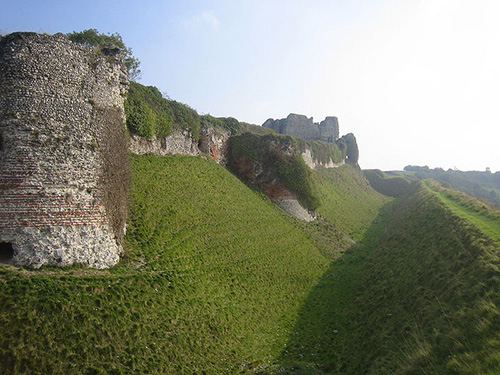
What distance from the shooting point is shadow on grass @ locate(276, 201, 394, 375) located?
11.8 m

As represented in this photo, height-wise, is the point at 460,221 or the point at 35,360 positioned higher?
the point at 460,221

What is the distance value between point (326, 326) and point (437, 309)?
6.07m

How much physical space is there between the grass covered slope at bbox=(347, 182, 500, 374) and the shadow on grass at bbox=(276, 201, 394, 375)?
74 centimetres

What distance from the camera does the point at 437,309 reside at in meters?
10.5

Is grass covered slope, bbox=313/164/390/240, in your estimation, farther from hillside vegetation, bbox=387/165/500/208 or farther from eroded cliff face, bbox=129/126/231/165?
hillside vegetation, bbox=387/165/500/208

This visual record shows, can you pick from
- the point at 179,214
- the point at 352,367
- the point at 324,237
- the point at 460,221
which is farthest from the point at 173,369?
the point at 324,237

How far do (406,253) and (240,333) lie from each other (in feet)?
38.7

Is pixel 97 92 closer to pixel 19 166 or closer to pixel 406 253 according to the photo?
pixel 19 166

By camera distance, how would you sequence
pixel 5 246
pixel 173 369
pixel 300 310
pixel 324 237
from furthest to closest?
pixel 324 237
pixel 300 310
pixel 5 246
pixel 173 369

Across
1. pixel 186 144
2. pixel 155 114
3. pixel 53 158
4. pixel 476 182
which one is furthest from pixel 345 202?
pixel 476 182

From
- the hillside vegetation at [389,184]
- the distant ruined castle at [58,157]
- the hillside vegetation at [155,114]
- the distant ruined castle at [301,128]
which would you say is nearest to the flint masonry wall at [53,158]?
the distant ruined castle at [58,157]

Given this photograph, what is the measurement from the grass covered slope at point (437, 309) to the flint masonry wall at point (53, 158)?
10933 millimetres

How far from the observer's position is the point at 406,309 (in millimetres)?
12195

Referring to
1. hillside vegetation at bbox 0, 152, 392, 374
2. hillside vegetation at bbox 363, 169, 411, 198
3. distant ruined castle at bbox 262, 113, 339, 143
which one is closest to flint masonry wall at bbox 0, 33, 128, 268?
hillside vegetation at bbox 0, 152, 392, 374
